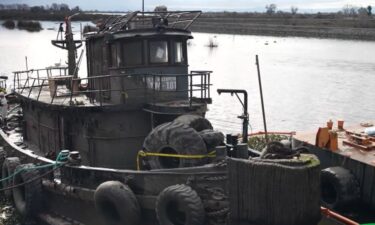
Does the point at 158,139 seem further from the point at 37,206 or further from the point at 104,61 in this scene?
the point at 37,206

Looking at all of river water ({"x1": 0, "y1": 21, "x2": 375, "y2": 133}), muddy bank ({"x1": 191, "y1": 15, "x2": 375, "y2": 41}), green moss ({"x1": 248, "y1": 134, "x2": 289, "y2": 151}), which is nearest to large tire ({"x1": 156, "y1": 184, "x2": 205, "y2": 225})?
green moss ({"x1": 248, "y1": 134, "x2": 289, "y2": 151})

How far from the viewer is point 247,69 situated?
2058 inches

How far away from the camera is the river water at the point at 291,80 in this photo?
29875 millimetres

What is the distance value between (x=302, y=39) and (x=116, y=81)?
84.3m

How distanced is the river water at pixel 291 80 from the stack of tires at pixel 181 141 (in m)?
16.1

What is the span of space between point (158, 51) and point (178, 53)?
1.85 feet

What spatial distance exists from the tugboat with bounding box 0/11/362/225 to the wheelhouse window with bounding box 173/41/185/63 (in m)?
0.02

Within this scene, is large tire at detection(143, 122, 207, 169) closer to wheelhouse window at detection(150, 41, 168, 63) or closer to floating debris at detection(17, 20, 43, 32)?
wheelhouse window at detection(150, 41, 168, 63)

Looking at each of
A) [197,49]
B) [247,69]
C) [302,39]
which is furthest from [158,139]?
[302,39]

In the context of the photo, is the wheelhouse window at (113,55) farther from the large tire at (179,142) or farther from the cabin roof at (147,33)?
the large tire at (179,142)

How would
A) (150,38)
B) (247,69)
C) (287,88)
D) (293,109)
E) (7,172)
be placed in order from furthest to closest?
(247,69)
(287,88)
(293,109)
(7,172)
(150,38)

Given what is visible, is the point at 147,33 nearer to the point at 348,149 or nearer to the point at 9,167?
the point at 9,167

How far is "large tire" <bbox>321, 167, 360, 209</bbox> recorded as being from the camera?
11086 millimetres

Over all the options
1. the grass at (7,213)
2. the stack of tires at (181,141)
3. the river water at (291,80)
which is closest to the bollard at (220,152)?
the stack of tires at (181,141)
